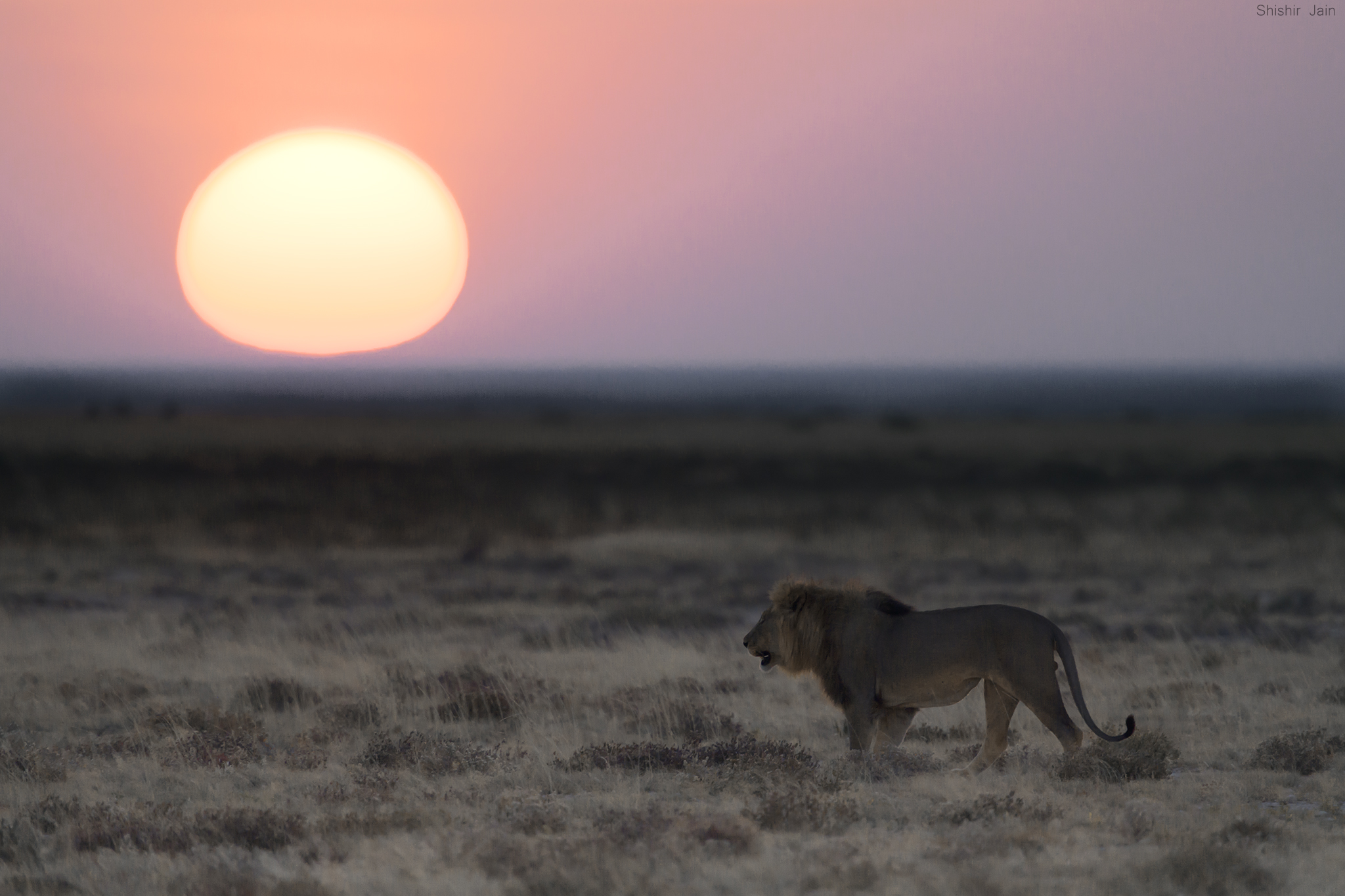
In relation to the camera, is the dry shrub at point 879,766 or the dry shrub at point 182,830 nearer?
the dry shrub at point 182,830

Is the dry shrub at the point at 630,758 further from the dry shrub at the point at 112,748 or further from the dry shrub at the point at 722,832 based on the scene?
the dry shrub at the point at 112,748

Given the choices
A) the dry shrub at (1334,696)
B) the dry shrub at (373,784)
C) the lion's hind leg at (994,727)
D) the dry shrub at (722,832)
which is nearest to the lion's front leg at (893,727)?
the lion's hind leg at (994,727)

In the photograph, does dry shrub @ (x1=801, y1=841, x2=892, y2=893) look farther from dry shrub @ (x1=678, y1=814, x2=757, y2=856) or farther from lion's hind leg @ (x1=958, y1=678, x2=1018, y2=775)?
lion's hind leg @ (x1=958, y1=678, x2=1018, y2=775)

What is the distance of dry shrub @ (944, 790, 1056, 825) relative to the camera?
7625mm

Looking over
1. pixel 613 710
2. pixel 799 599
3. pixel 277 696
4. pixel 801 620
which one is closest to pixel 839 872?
pixel 801 620

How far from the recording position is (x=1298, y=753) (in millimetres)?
9070

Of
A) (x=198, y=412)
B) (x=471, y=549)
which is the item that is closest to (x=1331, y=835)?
(x=471, y=549)

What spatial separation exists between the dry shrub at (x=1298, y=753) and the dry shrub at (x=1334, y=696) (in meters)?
2.33

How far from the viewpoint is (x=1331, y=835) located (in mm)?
7328

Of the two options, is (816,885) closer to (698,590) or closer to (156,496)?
(698,590)

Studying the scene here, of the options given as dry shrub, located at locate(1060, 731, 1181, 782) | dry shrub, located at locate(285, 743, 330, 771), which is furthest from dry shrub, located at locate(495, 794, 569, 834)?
dry shrub, located at locate(1060, 731, 1181, 782)

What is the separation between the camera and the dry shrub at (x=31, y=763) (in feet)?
29.0

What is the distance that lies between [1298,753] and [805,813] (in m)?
3.58

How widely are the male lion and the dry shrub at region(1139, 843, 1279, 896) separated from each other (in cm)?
145
